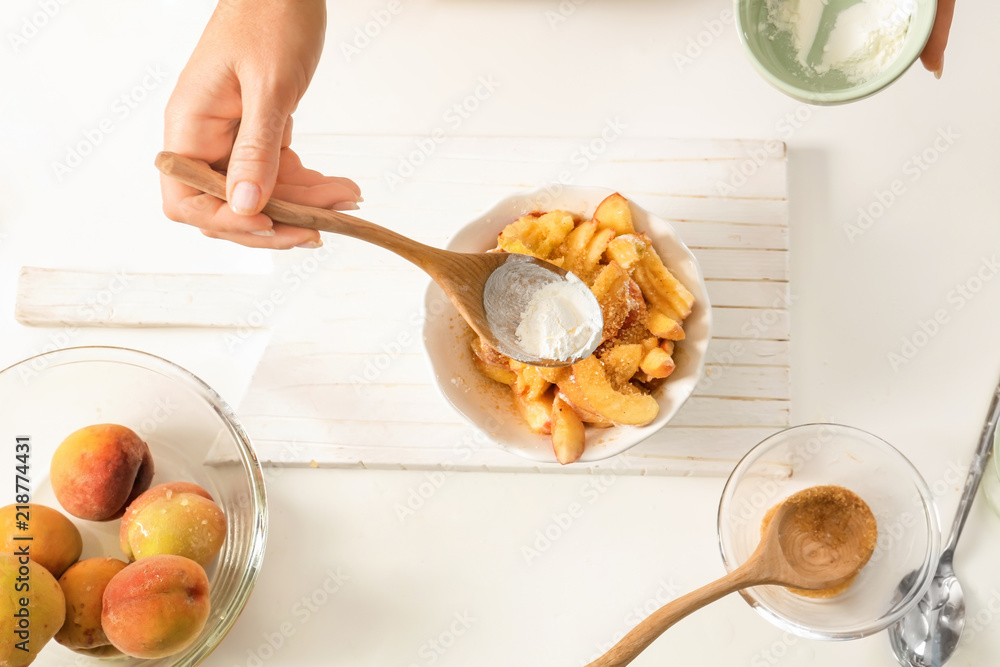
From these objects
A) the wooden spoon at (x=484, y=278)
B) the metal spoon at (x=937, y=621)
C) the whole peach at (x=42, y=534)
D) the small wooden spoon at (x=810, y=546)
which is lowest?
the metal spoon at (x=937, y=621)

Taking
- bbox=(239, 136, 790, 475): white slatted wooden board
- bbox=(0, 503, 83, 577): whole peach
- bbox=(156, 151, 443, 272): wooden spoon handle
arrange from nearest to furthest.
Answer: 1. bbox=(156, 151, 443, 272): wooden spoon handle
2. bbox=(0, 503, 83, 577): whole peach
3. bbox=(239, 136, 790, 475): white slatted wooden board

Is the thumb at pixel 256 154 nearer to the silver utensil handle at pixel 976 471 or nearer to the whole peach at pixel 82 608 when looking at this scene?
the whole peach at pixel 82 608

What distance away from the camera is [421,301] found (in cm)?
129

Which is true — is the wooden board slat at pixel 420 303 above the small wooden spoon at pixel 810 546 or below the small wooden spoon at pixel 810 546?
above

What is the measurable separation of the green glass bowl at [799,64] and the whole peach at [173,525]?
3.44 ft

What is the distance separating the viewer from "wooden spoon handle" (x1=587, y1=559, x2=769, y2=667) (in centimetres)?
107

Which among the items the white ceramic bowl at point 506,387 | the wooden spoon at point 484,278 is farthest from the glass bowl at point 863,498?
the wooden spoon at point 484,278

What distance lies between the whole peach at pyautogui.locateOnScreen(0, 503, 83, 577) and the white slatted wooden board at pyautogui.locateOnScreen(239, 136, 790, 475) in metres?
0.32

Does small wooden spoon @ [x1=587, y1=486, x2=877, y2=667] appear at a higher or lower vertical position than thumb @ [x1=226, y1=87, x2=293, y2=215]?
lower

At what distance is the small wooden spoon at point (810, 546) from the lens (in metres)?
1.13

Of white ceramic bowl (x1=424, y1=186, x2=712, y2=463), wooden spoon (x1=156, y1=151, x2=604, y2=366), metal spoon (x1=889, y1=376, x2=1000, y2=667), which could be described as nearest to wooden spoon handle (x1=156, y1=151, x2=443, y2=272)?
wooden spoon (x1=156, y1=151, x2=604, y2=366)

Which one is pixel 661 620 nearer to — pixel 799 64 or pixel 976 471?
pixel 976 471

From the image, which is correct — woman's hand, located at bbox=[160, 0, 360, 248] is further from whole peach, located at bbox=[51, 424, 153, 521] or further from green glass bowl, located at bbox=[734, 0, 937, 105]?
green glass bowl, located at bbox=[734, 0, 937, 105]

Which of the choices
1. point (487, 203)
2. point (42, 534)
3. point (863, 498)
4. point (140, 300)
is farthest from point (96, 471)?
point (863, 498)
